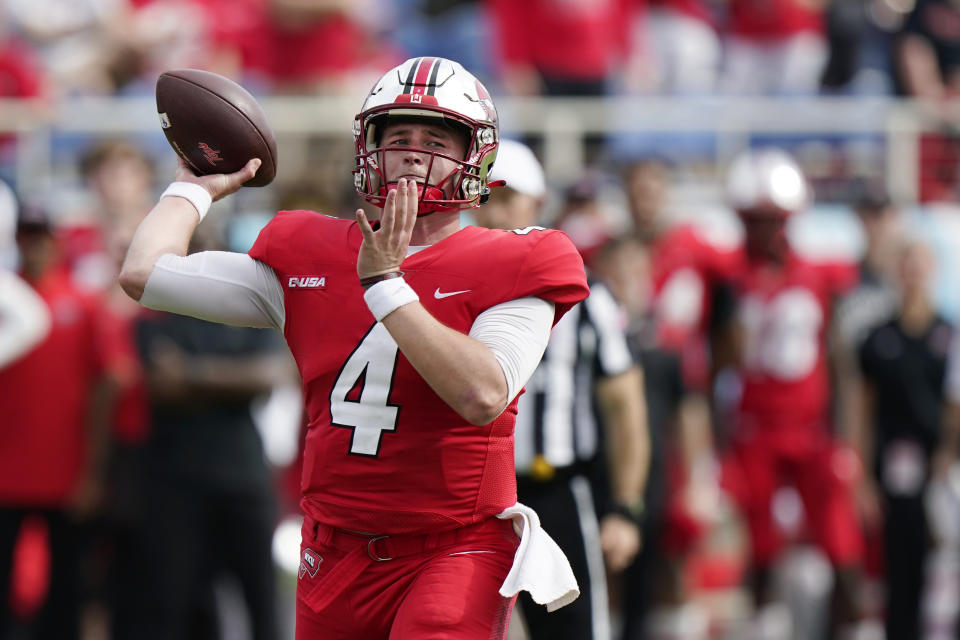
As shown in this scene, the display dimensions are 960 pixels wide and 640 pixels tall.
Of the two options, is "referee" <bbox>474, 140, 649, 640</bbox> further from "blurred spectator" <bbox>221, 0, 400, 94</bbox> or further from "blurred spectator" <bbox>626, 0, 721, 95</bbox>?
"blurred spectator" <bbox>626, 0, 721, 95</bbox>

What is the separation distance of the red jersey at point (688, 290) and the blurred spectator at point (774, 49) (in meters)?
2.65

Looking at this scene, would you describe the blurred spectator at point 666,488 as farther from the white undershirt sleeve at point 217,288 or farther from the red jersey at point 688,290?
the white undershirt sleeve at point 217,288

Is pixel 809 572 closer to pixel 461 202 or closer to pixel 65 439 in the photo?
pixel 65 439

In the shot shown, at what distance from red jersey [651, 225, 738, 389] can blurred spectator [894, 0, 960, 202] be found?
2.56 metres

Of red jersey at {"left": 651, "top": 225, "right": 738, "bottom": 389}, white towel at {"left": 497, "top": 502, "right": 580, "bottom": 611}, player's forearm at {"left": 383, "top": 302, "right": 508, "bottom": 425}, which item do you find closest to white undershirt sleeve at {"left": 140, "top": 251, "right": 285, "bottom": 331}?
player's forearm at {"left": 383, "top": 302, "right": 508, "bottom": 425}

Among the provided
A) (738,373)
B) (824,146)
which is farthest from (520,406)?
(824,146)

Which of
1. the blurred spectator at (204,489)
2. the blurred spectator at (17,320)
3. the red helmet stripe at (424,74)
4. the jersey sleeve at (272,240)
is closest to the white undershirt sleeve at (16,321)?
the blurred spectator at (17,320)

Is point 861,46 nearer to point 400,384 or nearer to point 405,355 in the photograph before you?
point 400,384

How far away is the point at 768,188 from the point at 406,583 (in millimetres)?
5043

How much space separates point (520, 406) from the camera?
4.89 metres

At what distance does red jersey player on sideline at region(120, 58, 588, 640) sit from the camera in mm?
3320

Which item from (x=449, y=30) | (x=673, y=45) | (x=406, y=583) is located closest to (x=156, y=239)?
(x=406, y=583)

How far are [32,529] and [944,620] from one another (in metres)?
4.78

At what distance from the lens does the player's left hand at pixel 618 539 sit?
5137 millimetres
